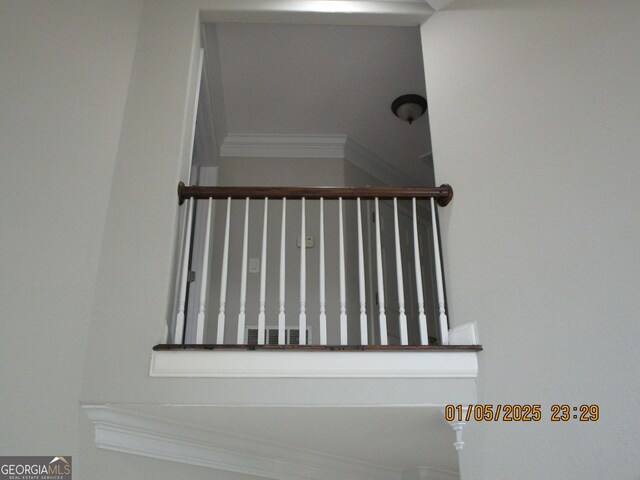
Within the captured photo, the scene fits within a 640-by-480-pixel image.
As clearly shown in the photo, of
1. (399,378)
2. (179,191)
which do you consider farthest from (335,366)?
(179,191)

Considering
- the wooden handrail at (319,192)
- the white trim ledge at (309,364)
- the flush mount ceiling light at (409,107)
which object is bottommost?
the white trim ledge at (309,364)

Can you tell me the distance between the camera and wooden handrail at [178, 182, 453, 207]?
2.57m

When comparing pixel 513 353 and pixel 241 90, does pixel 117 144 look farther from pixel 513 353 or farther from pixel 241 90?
pixel 513 353

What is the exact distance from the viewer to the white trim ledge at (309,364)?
2.19 metres

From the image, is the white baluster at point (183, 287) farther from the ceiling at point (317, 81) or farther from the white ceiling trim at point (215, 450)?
the ceiling at point (317, 81)

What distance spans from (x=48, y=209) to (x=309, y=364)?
1.21 metres

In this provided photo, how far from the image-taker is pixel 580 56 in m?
2.28

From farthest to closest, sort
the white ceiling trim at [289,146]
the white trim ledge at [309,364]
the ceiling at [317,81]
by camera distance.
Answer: the white ceiling trim at [289,146]
the ceiling at [317,81]
the white trim ledge at [309,364]

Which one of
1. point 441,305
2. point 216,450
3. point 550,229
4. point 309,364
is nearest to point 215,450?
point 216,450

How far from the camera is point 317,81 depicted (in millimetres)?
3811

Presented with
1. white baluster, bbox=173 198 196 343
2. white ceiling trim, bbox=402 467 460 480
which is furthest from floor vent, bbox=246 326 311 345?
white baluster, bbox=173 198 196 343

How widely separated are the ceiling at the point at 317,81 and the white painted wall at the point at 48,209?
120 centimetres

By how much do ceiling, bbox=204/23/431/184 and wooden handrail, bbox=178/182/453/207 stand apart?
4.23 ft

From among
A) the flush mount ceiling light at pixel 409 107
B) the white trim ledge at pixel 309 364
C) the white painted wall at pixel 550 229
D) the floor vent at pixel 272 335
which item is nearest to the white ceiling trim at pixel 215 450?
the white trim ledge at pixel 309 364
